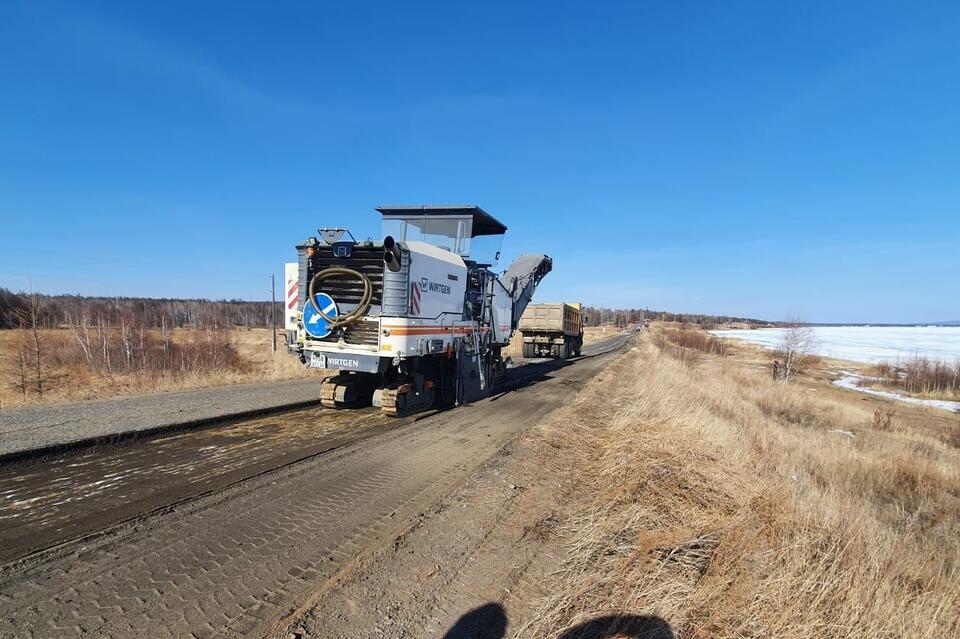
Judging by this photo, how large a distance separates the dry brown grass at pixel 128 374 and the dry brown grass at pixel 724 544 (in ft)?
34.1

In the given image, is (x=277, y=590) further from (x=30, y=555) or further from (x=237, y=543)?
(x=30, y=555)

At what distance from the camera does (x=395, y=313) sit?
821 centimetres

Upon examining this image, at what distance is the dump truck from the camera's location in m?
25.5

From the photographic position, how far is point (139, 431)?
674 centimetres

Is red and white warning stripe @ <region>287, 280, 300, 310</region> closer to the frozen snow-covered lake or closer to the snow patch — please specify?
the snow patch

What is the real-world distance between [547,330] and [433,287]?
55.5ft

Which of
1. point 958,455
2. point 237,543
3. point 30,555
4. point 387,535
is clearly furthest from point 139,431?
point 958,455

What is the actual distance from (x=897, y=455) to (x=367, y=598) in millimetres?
15562

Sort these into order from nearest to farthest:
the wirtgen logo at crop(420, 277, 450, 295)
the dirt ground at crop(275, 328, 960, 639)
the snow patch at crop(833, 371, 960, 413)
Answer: the dirt ground at crop(275, 328, 960, 639) < the wirtgen logo at crop(420, 277, 450, 295) < the snow patch at crop(833, 371, 960, 413)

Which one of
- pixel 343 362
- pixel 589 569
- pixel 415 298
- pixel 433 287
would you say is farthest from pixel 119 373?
pixel 589 569

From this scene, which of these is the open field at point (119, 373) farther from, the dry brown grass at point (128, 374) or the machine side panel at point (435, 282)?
the machine side panel at point (435, 282)

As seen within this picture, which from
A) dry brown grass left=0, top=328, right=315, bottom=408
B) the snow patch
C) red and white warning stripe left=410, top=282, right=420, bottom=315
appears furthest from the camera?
the snow patch

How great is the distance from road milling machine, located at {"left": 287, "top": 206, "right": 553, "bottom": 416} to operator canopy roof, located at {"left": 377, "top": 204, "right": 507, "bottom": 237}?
0.03m

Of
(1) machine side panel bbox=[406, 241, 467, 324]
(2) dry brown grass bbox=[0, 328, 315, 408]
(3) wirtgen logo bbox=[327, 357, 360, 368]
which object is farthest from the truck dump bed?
(3) wirtgen logo bbox=[327, 357, 360, 368]
